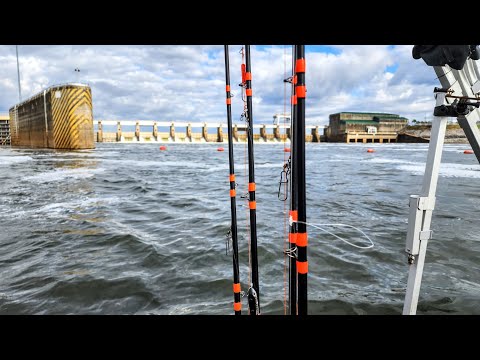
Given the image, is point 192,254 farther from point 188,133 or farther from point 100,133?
point 100,133

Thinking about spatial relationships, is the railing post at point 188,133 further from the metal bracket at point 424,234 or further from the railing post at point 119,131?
the metal bracket at point 424,234

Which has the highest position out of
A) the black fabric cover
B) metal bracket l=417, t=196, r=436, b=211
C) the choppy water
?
the black fabric cover

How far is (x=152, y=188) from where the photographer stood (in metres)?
14.3

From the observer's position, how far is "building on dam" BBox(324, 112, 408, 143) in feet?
231

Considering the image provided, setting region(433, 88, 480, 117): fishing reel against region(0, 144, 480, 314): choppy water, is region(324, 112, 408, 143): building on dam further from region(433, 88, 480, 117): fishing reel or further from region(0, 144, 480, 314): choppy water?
region(433, 88, 480, 117): fishing reel

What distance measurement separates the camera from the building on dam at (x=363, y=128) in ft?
231

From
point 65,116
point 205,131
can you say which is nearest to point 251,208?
point 65,116

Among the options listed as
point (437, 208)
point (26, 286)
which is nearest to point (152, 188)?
point (26, 286)

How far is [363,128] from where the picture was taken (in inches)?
2825

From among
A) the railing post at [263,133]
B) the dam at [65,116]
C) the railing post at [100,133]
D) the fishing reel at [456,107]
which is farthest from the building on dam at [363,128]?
the fishing reel at [456,107]

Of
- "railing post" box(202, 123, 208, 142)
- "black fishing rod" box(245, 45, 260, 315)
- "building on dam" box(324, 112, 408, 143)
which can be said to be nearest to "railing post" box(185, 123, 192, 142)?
"railing post" box(202, 123, 208, 142)
